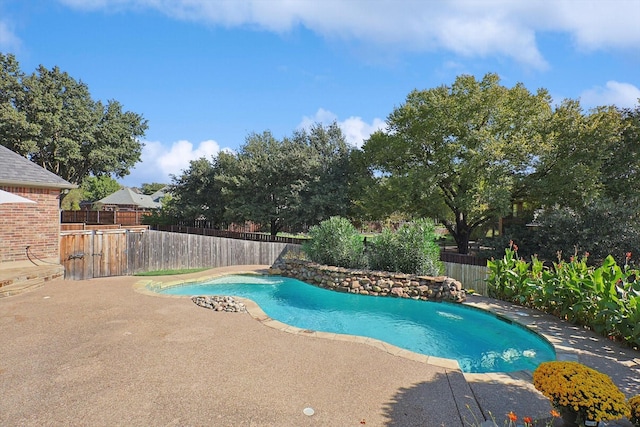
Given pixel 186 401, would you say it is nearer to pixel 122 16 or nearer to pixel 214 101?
pixel 122 16

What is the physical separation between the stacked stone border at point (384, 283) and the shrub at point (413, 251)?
676 millimetres

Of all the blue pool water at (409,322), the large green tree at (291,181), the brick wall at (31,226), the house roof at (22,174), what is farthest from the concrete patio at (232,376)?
the large green tree at (291,181)

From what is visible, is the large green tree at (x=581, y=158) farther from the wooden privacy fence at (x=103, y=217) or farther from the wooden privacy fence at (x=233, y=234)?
the wooden privacy fence at (x=103, y=217)

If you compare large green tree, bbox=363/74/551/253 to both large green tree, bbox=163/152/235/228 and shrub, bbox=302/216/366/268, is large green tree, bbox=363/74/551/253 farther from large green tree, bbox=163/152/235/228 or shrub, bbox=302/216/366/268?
large green tree, bbox=163/152/235/228

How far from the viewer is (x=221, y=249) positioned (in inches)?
605

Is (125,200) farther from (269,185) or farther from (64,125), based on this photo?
(269,185)

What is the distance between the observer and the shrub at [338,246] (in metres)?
11.8

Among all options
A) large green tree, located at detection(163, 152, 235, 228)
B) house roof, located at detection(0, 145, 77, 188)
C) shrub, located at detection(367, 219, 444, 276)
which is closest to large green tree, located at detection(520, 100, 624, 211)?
shrub, located at detection(367, 219, 444, 276)

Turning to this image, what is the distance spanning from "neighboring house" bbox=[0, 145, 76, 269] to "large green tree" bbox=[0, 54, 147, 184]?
11154 mm

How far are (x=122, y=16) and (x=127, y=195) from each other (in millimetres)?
30627

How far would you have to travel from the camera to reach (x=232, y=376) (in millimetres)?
4156

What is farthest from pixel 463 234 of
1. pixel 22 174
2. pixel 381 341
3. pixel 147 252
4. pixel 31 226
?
pixel 22 174

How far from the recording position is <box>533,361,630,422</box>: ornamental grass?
8.50ft

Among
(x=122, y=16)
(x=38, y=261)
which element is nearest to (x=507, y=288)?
(x=122, y=16)
